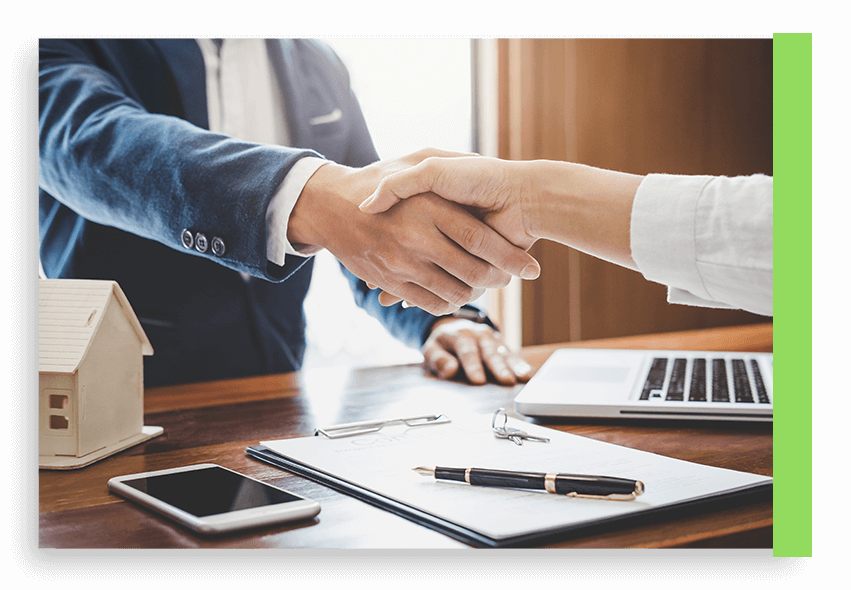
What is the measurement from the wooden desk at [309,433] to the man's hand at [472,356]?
0.03 meters

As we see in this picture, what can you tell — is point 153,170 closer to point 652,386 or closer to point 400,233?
point 400,233

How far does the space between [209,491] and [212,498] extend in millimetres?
20

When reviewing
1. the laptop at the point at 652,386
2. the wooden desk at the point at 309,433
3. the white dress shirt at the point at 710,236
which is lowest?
the wooden desk at the point at 309,433

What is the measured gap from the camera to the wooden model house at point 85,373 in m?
0.68

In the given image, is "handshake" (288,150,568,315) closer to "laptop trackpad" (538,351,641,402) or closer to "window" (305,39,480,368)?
"laptop trackpad" (538,351,641,402)

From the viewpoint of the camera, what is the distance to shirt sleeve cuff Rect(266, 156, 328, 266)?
0.90m

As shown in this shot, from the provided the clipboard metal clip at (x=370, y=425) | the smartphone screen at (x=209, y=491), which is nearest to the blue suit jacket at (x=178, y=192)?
the clipboard metal clip at (x=370, y=425)

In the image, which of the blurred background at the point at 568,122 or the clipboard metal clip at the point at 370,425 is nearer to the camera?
the clipboard metal clip at the point at 370,425

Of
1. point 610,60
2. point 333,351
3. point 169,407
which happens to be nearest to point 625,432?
point 169,407

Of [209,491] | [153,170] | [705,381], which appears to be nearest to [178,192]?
[153,170]

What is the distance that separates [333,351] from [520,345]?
708mm

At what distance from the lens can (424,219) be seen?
3.05 ft

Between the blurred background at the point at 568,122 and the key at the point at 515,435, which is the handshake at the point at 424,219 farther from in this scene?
the blurred background at the point at 568,122

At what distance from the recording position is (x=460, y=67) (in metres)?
2.45
